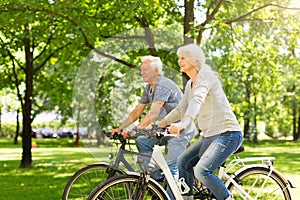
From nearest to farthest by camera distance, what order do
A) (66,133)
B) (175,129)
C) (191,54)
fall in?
(175,129) → (191,54) → (66,133)

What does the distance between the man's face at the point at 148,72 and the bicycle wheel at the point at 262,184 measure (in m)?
1.27

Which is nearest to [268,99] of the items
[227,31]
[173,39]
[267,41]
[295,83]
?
[295,83]

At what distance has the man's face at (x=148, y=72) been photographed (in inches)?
223

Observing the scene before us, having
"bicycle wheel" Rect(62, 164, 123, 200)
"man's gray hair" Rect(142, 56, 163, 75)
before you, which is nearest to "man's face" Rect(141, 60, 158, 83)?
"man's gray hair" Rect(142, 56, 163, 75)

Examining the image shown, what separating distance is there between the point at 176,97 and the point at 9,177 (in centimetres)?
837

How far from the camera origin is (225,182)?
5.60 m

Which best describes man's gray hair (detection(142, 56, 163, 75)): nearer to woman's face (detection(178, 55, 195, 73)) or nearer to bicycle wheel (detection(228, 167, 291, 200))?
woman's face (detection(178, 55, 195, 73))

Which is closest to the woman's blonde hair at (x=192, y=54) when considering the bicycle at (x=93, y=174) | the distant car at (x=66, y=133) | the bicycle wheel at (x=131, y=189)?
the bicycle wheel at (x=131, y=189)

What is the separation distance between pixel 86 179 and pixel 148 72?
4.76ft

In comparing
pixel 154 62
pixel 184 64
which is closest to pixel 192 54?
pixel 184 64

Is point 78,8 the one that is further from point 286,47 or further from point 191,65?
point 191,65

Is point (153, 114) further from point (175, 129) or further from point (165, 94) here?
point (175, 129)

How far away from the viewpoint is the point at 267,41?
1309cm

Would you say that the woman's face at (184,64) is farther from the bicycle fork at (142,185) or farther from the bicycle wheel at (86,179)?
the bicycle wheel at (86,179)
